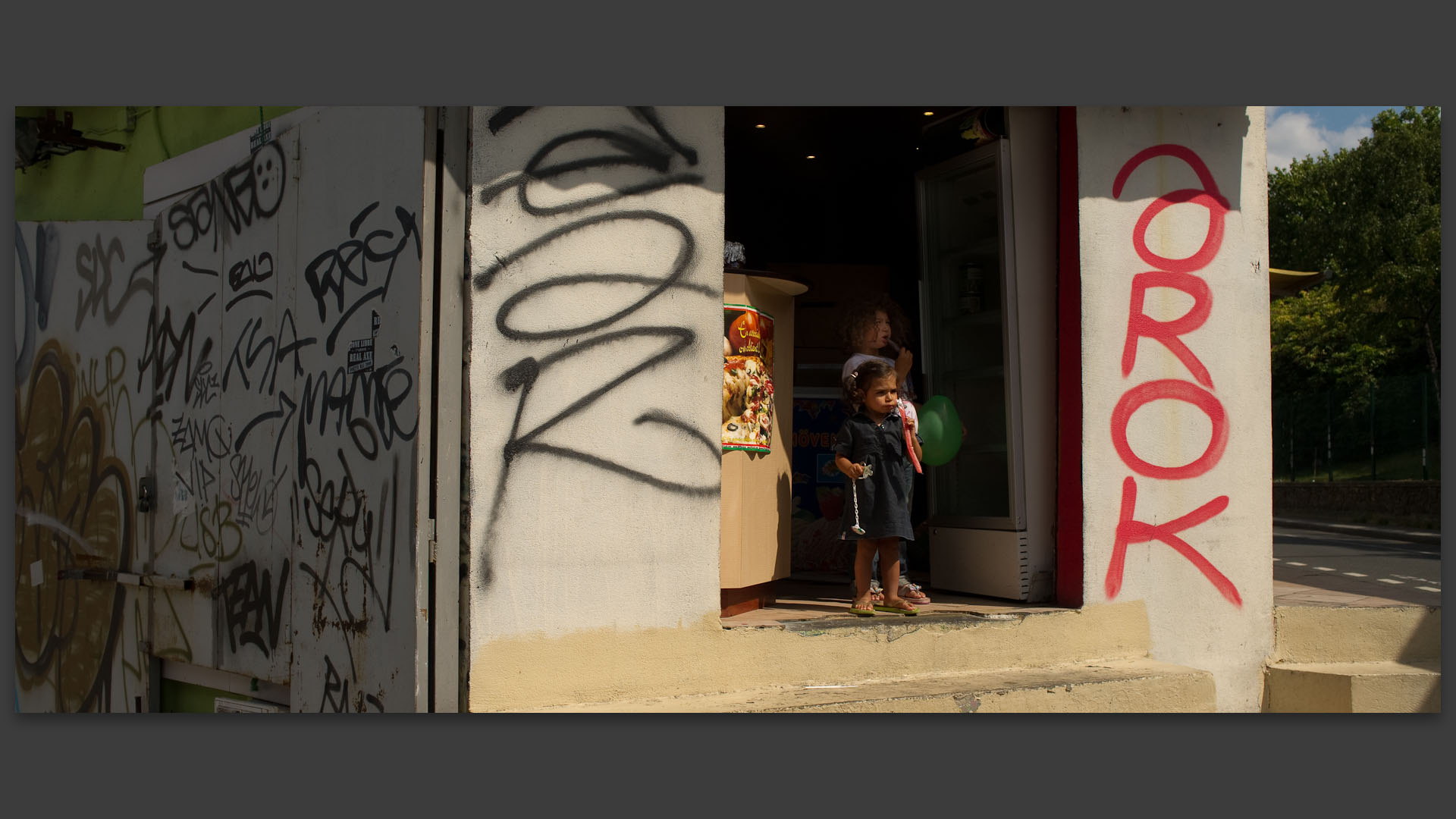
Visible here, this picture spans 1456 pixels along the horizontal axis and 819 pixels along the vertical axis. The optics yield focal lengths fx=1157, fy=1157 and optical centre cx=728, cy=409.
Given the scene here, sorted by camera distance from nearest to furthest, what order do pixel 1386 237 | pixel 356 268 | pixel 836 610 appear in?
1. pixel 356 268
2. pixel 836 610
3. pixel 1386 237

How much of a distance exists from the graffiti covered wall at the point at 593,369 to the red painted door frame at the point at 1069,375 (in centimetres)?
187

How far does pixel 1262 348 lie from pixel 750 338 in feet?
8.30

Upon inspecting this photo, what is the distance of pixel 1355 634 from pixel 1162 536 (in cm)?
119

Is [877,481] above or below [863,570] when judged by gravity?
above

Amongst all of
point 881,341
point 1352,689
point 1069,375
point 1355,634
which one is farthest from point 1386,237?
point 881,341

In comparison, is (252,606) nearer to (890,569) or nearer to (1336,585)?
(890,569)

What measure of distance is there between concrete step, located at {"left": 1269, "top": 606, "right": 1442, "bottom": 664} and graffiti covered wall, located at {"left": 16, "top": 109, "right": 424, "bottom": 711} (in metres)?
4.21

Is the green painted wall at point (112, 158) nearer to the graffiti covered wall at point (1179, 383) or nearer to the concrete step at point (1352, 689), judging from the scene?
the graffiti covered wall at point (1179, 383)

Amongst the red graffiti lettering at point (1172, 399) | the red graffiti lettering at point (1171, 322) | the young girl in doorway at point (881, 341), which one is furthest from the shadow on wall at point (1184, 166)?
the young girl in doorway at point (881, 341)

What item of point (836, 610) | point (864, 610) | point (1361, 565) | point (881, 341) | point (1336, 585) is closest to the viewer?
point (864, 610)

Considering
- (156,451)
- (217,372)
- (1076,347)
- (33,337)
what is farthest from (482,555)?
(33,337)

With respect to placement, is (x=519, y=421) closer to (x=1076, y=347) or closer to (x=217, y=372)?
(x=217, y=372)

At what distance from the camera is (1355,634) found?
579 centimetres

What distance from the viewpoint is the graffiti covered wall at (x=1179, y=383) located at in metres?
5.53
